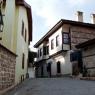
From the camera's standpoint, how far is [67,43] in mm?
24953

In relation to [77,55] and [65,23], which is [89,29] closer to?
[65,23]

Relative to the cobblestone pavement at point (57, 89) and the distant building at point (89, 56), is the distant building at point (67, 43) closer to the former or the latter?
the distant building at point (89, 56)

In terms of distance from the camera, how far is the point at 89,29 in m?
26.1

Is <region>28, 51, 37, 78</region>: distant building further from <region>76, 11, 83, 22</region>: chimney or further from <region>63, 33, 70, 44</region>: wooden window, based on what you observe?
<region>63, 33, 70, 44</region>: wooden window

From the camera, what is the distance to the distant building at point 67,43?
22103mm

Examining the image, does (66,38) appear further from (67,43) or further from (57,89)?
(57,89)

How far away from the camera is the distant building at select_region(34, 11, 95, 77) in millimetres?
22103

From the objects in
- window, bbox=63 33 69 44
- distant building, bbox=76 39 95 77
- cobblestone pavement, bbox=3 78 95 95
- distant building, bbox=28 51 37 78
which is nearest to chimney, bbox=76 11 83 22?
window, bbox=63 33 69 44

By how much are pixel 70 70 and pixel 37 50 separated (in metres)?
17.2

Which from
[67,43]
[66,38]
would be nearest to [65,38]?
[66,38]

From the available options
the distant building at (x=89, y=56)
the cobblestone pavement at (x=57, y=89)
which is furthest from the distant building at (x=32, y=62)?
the cobblestone pavement at (x=57, y=89)

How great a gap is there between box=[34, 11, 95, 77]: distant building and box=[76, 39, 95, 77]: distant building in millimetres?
803

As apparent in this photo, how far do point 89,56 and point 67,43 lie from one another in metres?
6.24

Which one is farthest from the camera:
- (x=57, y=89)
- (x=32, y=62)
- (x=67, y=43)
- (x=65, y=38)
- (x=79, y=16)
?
(x=32, y=62)
